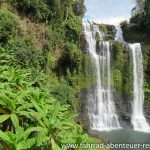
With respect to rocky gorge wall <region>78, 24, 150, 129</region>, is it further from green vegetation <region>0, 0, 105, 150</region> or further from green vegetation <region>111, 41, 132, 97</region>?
green vegetation <region>0, 0, 105, 150</region>

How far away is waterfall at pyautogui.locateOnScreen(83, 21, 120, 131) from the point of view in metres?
22.6

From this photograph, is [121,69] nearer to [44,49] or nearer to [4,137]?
[44,49]

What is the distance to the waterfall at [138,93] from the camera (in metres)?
23.0

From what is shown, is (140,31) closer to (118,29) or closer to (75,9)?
(118,29)

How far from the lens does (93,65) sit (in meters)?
24.4

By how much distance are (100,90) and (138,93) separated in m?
3.22

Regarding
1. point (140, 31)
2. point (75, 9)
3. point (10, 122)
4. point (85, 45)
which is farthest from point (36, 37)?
point (10, 122)

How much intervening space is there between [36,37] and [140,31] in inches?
512

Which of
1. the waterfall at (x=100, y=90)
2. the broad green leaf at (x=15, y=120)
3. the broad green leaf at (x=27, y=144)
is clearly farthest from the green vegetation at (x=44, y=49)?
the broad green leaf at (x=27, y=144)

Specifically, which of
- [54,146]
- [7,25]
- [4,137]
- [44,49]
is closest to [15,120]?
[4,137]

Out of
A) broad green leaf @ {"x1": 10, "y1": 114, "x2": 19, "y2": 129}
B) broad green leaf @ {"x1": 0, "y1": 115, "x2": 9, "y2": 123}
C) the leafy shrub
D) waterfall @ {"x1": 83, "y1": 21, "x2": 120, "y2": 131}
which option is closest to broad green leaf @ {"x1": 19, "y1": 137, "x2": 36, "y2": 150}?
broad green leaf @ {"x1": 10, "y1": 114, "x2": 19, "y2": 129}

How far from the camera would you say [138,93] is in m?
25.4

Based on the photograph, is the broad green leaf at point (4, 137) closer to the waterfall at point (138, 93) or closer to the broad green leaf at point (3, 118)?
the broad green leaf at point (3, 118)

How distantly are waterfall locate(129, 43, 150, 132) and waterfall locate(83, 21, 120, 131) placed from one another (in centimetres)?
151
